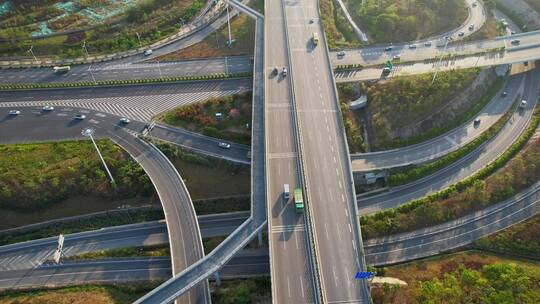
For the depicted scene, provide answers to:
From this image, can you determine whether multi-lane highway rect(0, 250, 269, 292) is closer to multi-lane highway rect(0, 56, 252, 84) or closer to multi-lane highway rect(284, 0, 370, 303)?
multi-lane highway rect(284, 0, 370, 303)

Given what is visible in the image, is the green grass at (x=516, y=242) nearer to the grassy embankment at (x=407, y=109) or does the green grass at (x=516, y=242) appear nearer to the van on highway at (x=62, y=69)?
the grassy embankment at (x=407, y=109)

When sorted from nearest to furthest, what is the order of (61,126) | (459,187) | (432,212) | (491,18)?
(432,212)
(459,187)
(61,126)
(491,18)

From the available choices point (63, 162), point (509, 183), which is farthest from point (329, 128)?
point (63, 162)

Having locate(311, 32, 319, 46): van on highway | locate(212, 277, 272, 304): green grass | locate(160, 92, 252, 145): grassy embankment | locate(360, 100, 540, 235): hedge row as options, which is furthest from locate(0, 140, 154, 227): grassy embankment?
locate(311, 32, 319, 46): van on highway

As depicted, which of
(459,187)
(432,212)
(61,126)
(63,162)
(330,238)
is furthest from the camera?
(61,126)

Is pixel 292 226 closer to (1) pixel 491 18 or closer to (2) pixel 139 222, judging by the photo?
(2) pixel 139 222

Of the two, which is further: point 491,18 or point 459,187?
point 491,18
